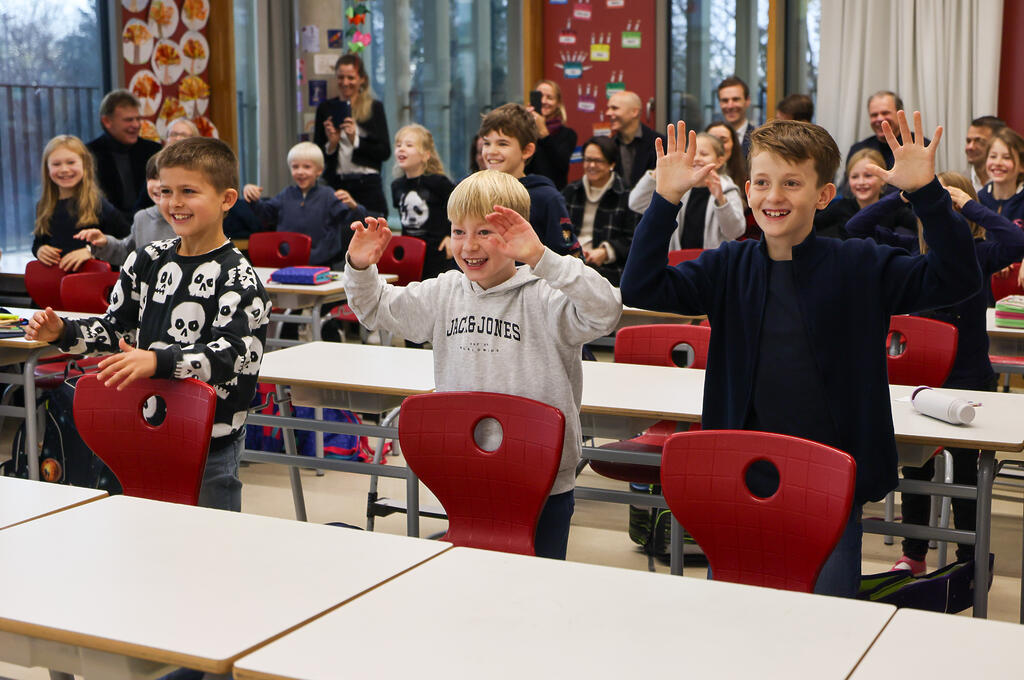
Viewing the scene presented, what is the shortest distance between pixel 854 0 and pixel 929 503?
461 centimetres

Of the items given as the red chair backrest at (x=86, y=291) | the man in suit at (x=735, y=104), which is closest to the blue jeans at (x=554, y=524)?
the red chair backrest at (x=86, y=291)

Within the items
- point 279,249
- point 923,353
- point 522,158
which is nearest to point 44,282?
point 279,249

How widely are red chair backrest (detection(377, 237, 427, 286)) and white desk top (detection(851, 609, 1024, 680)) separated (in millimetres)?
4281

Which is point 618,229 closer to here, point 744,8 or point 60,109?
point 744,8

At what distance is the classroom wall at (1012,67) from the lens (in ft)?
22.7

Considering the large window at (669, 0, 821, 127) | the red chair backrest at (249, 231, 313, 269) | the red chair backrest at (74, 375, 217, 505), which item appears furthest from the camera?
the large window at (669, 0, 821, 127)

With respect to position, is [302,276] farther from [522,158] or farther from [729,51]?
[729,51]

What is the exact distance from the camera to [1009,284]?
5.05 metres

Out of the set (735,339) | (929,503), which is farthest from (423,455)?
(929,503)

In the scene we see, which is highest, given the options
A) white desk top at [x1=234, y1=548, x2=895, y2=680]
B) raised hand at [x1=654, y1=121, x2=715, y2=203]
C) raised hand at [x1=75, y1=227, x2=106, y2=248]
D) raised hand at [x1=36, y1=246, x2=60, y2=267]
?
raised hand at [x1=654, y1=121, x2=715, y2=203]

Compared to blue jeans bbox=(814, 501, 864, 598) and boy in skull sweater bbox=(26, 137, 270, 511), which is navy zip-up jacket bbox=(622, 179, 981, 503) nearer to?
blue jeans bbox=(814, 501, 864, 598)

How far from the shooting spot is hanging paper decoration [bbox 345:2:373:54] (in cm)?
807

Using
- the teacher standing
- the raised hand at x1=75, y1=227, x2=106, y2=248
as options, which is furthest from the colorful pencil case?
the teacher standing

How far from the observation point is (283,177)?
8531 millimetres
